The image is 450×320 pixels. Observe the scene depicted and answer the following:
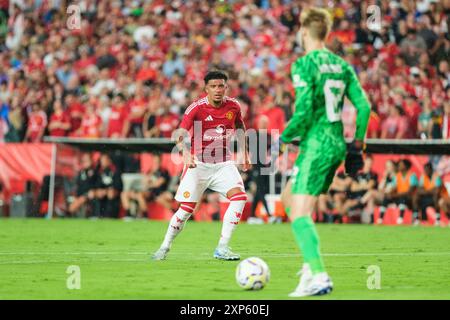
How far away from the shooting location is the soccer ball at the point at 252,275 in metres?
10.4

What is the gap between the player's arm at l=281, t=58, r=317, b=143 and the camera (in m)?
9.56

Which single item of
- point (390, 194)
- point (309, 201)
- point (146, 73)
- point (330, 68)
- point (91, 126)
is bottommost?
point (390, 194)

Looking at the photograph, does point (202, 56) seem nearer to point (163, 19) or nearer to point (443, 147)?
point (163, 19)

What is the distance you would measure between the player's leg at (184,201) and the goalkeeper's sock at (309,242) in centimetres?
482

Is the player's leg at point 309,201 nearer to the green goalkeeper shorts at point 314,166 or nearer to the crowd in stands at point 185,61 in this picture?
the green goalkeeper shorts at point 314,166

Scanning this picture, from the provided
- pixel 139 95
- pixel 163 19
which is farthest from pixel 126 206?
pixel 163 19

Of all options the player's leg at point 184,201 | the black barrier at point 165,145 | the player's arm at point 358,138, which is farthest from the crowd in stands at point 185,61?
the player's arm at point 358,138

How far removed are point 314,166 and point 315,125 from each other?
1.33 feet

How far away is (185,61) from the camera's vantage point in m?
30.2

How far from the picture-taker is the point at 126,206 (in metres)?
26.8

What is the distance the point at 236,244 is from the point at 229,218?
3044 mm

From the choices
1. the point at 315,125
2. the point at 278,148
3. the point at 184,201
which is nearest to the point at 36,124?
the point at 278,148

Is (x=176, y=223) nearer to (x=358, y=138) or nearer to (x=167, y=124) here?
(x=358, y=138)
